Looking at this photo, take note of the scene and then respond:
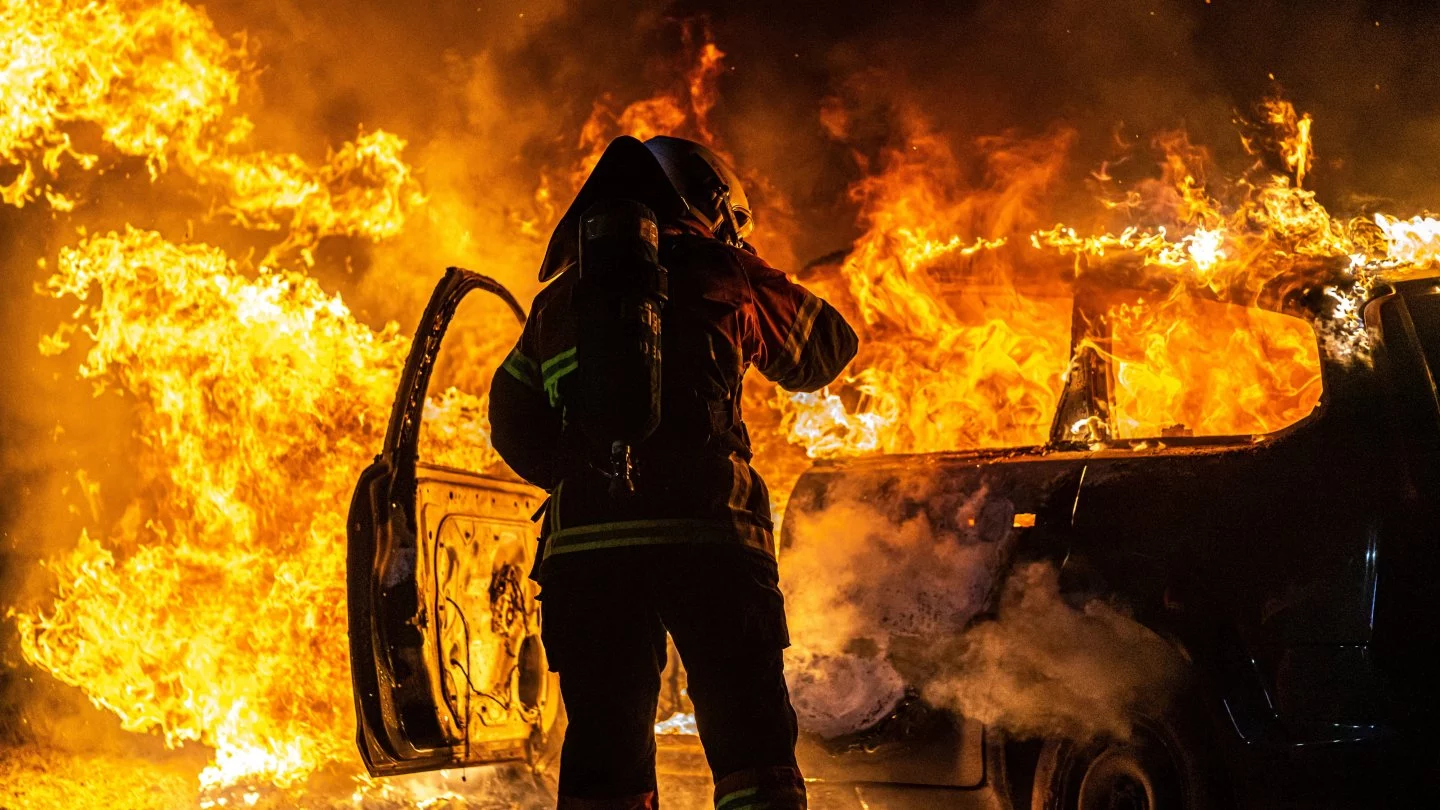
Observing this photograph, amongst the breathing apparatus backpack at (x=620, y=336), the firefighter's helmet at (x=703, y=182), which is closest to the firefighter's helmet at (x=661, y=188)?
the firefighter's helmet at (x=703, y=182)

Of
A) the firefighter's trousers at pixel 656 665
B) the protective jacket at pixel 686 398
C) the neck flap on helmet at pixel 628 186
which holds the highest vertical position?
the neck flap on helmet at pixel 628 186

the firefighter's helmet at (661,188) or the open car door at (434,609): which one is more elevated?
the firefighter's helmet at (661,188)

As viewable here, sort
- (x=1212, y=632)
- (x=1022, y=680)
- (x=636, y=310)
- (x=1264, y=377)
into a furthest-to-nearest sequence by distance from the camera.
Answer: (x=1264, y=377) → (x=1022, y=680) → (x=1212, y=632) → (x=636, y=310)

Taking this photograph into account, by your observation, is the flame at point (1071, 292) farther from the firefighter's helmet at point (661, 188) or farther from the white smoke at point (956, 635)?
the firefighter's helmet at point (661, 188)

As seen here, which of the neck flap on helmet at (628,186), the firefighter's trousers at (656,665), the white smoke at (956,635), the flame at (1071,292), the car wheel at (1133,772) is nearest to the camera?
the firefighter's trousers at (656,665)

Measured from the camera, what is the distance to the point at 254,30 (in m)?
8.95

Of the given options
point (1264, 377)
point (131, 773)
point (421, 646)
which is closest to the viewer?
point (421, 646)

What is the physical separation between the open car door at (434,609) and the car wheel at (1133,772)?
6.63 feet

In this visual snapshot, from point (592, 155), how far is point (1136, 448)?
5957 mm

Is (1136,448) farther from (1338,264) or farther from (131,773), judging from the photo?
(131,773)

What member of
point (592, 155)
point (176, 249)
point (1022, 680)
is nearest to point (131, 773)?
point (176, 249)

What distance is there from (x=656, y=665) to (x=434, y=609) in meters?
1.74

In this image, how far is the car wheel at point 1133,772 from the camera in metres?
3.51

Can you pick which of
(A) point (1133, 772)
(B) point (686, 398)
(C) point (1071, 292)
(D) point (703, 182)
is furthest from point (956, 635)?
(C) point (1071, 292)
